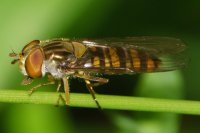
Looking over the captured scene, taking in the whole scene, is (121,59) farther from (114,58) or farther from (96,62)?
(96,62)

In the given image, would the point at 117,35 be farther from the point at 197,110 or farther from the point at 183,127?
the point at 197,110

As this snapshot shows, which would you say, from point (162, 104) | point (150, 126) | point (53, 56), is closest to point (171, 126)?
point (150, 126)

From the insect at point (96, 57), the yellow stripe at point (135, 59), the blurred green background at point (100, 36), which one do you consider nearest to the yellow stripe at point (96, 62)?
the insect at point (96, 57)

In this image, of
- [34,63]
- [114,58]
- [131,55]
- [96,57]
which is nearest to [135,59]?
[131,55]

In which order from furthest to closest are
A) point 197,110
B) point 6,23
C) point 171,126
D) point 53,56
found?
point 53,56
point 171,126
point 6,23
point 197,110

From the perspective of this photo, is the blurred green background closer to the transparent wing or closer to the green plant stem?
the transparent wing

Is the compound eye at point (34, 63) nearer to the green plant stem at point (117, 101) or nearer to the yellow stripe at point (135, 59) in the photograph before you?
the yellow stripe at point (135, 59)
